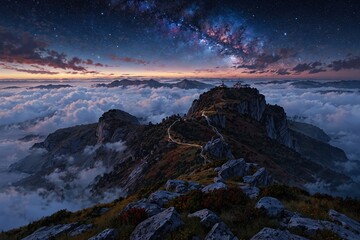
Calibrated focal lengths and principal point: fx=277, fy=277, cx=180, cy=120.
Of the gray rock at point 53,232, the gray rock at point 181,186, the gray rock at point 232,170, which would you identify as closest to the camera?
the gray rock at point 53,232

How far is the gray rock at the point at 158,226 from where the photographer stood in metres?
12.6

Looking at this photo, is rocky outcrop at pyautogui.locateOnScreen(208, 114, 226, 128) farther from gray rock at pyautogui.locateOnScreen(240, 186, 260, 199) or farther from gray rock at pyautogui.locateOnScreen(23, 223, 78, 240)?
gray rock at pyautogui.locateOnScreen(23, 223, 78, 240)

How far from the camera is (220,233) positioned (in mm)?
11969

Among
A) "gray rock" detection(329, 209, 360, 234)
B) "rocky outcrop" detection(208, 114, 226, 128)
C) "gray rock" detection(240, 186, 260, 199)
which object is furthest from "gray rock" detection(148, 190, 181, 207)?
"rocky outcrop" detection(208, 114, 226, 128)

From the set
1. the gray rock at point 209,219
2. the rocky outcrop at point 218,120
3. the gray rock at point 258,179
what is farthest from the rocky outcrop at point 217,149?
the rocky outcrop at point 218,120

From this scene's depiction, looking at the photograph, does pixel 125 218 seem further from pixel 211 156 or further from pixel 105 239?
pixel 211 156

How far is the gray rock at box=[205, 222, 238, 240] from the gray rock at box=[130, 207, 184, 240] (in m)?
1.86

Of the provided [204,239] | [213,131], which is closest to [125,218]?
[204,239]

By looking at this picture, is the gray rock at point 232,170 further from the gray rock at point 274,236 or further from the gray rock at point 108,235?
the gray rock at point 274,236

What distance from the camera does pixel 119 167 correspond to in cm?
15338

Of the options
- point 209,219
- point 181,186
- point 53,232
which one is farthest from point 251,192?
point 53,232

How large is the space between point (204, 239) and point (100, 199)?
413ft

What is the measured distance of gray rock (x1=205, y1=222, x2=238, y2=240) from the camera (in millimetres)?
11734

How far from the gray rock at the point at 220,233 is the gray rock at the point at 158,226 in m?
1.86
